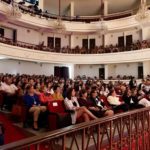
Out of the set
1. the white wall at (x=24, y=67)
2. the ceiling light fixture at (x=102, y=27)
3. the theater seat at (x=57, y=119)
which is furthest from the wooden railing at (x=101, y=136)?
the ceiling light fixture at (x=102, y=27)

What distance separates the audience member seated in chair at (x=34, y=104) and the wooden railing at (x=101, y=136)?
Result: 228 cm

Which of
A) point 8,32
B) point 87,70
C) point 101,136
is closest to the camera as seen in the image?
point 101,136

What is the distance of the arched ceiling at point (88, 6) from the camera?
20.2 m

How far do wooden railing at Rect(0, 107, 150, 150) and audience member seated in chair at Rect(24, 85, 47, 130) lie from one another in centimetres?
228

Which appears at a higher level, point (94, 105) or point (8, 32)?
point (8, 32)

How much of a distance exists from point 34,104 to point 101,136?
3384 mm

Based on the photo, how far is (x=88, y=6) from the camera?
69.5ft

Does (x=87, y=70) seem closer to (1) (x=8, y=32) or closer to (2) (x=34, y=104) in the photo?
(1) (x=8, y=32)

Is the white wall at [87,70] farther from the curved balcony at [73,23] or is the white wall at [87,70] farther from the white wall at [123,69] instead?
the curved balcony at [73,23]

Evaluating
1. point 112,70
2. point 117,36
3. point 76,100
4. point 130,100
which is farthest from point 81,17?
point 76,100

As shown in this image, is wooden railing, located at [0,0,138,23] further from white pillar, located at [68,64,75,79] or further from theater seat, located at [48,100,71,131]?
theater seat, located at [48,100,71,131]

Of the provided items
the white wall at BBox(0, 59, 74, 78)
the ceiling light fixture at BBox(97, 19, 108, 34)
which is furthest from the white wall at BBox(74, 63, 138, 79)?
the ceiling light fixture at BBox(97, 19, 108, 34)

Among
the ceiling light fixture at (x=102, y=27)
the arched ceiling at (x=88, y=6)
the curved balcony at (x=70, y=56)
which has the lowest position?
the curved balcony at (x=70, y=56)

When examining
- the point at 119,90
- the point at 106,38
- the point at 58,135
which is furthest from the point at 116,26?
the point at 58,135
